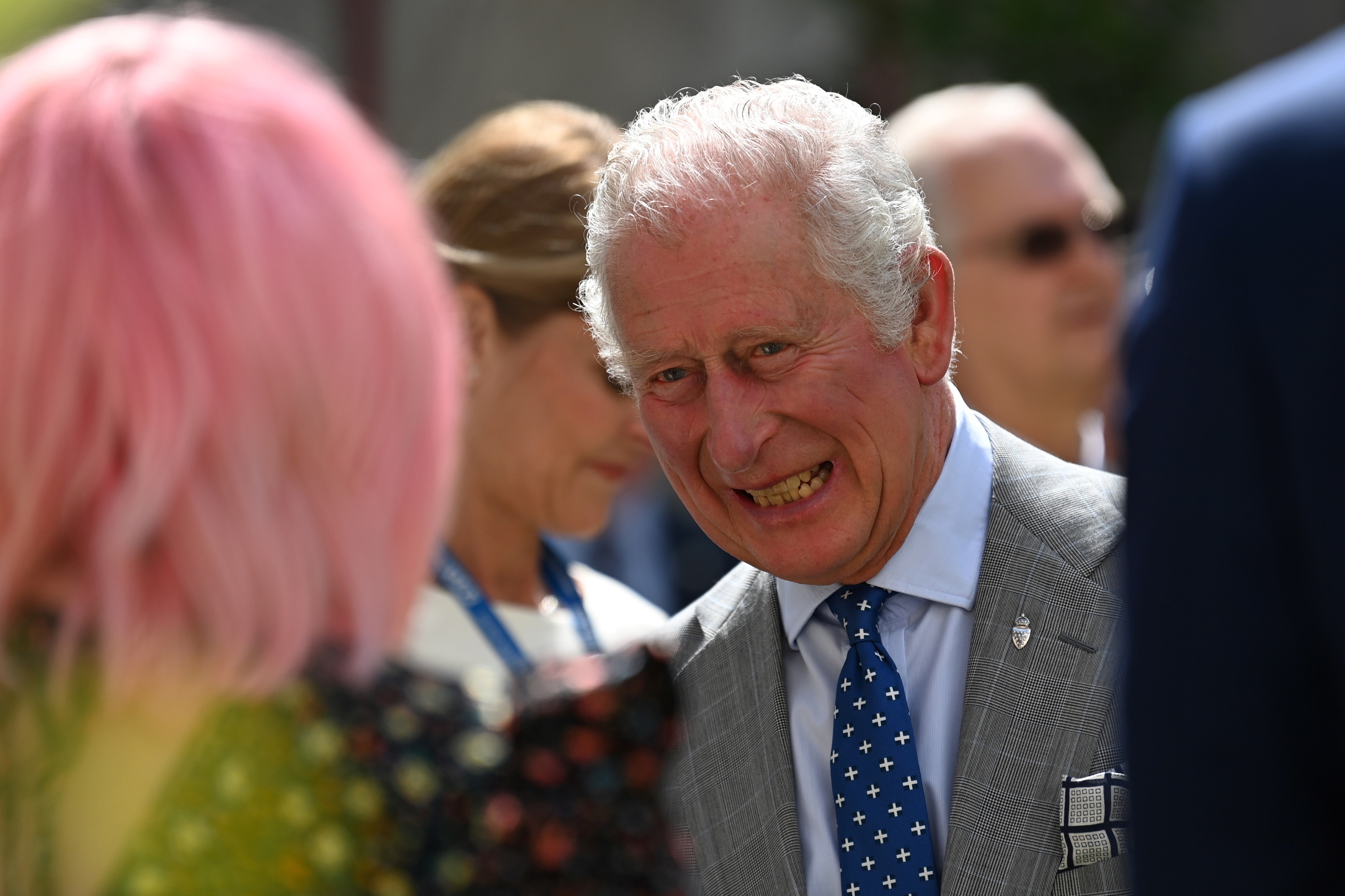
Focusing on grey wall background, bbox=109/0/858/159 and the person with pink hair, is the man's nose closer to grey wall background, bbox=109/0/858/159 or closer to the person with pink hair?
the person with pink hair

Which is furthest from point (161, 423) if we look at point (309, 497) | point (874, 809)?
point (874, 809)

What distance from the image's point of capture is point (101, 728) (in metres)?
1.21

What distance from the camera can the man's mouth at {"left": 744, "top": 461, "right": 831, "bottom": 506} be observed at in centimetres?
250

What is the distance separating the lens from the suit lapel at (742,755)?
7.65 ft

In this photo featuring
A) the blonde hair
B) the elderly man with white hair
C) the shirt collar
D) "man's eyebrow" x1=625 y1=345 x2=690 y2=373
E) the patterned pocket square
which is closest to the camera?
the patterned pocket square

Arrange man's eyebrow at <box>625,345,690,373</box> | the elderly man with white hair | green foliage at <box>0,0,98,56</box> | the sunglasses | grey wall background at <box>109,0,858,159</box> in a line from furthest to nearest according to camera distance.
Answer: grey wall background at <box>109,0,858,159</box> → the sunglasses → green foliage at <box>0,0,98,56</box> → man's eyebrow at <box>625,345,690,373</box> → the elderly man with white hair

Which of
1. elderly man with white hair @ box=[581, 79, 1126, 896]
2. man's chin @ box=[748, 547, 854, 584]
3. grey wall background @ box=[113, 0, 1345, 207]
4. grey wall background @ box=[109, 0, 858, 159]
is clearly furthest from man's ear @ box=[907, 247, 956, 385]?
grey wall background @ box=[109, 0, 858, 159]

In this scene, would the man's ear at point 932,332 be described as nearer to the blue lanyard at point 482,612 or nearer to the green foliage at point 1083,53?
the blue lanyard at point 482,612

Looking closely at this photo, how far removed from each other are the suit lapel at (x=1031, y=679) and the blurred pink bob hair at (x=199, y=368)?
123 cm

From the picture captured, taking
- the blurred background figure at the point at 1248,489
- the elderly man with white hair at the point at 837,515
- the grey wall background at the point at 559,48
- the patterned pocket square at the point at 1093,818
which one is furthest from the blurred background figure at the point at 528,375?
the grey wall background at the point at 559,48

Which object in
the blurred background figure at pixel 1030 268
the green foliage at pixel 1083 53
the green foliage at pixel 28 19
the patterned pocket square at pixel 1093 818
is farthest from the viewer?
the green foliage at pixel 1083 53

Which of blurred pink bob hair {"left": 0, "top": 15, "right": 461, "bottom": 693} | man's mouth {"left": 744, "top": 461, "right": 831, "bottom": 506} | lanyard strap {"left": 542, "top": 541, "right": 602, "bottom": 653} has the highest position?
blurred pink bob hair {"left": 0, "top": 15, "right": 461, "bottom": 693}

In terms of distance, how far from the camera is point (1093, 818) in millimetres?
2131

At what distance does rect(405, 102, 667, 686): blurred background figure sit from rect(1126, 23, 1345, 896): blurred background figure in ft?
6.41
